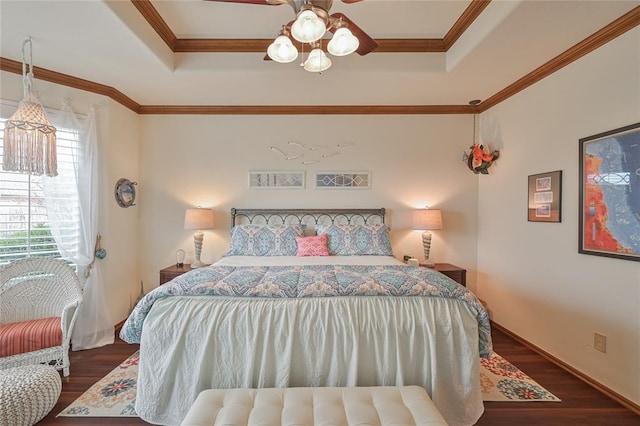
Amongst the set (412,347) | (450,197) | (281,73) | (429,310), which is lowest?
(412,347)

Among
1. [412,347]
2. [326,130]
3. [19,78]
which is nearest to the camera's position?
[412,347]

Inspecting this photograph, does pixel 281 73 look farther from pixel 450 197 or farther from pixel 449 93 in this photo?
pixel 450 197

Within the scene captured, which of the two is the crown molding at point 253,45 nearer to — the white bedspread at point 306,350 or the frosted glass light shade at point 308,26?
the frosted glass light shade at point 308,26

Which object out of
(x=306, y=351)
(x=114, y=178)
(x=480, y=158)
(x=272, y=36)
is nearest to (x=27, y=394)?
(x=306, y=351)

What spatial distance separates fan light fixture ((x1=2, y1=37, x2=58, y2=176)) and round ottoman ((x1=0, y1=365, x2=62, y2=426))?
1508 mm

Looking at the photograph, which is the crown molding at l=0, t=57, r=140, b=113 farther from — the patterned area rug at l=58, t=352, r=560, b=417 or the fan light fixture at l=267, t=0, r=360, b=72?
the patterned area rug at l=58, t=352, r=560, b=417

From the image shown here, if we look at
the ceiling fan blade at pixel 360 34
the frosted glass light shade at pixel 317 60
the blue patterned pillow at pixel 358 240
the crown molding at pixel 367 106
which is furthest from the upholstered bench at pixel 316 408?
the crown molding at pixel 367 106

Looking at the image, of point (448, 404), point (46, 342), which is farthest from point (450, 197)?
point (46, 342)

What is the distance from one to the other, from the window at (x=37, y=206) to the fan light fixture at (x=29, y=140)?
16.2 inches

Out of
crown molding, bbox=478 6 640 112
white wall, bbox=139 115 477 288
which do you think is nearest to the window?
white wall, bbox=139 115 477 288

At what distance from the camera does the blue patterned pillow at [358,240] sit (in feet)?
10.8

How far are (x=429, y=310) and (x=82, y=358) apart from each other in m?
3.18

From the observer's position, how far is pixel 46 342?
219 cm

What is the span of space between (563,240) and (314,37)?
2.76 m
